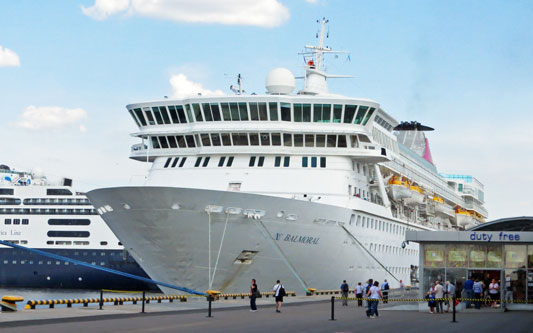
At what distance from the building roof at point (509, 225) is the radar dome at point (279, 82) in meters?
11.6

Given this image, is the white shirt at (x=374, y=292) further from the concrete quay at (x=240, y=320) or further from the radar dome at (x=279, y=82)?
the radar dome at (x=279, y=82)

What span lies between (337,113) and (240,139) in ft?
14.9

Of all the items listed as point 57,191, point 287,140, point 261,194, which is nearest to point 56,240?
point 57,191

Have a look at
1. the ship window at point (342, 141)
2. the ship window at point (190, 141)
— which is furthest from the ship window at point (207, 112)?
the ship window at point (342, 141)

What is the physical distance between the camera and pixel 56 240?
7369 cm

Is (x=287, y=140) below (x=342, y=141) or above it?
below

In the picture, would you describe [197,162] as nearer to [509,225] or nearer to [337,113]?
[337,113]

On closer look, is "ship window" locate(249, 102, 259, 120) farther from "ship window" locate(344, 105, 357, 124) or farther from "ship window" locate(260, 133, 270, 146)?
"ship window" locate(344, 105, 357, 124)

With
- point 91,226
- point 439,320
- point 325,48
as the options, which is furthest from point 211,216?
point 91,226

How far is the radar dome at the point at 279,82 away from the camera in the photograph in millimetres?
36906

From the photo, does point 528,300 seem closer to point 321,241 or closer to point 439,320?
point 439,320

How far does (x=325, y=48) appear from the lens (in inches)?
1740

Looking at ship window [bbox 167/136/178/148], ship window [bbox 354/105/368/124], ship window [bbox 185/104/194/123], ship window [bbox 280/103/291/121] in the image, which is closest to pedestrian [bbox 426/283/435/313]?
ship window [bbox 354/105/368/124]

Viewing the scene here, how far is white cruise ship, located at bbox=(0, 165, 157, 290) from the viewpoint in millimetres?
72062
